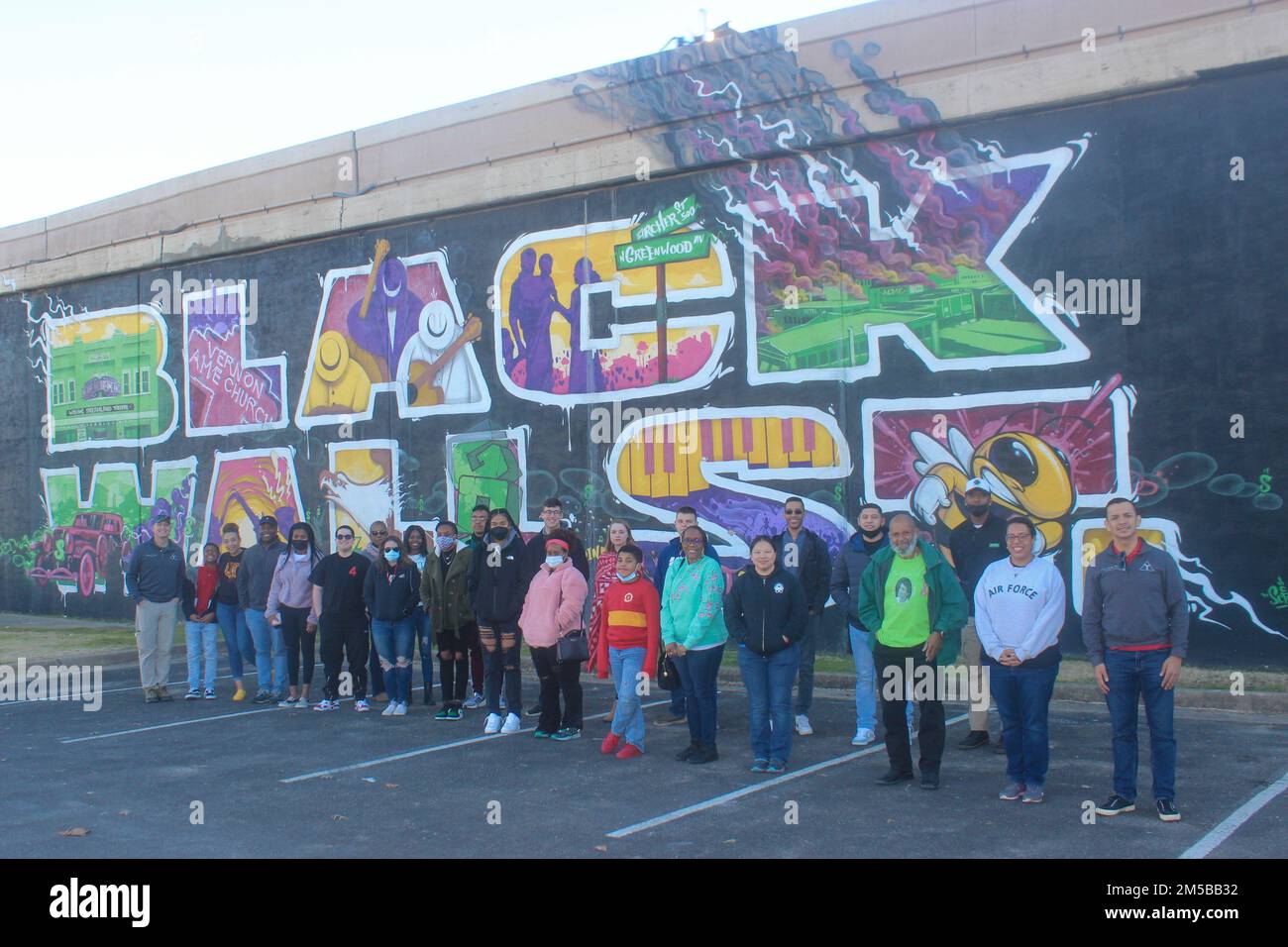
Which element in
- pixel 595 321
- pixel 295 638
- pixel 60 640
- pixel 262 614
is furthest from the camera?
pixel 60 640

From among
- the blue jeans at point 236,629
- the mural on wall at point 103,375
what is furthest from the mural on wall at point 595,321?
the mural on wall at point 103,375

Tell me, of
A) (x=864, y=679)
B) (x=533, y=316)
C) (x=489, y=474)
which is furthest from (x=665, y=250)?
(x=864, y=679)

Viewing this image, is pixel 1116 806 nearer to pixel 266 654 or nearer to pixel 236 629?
pixel 266 654

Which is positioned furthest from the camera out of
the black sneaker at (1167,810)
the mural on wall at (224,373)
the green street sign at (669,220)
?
the mural on wall at (224,373)

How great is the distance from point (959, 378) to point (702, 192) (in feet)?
14.7

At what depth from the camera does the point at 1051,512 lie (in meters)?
13.8

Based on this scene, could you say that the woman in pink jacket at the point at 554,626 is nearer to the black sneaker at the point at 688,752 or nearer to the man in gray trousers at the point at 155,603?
the black sneaker at the point at 688,752

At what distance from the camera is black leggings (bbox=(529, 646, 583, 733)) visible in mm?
10633

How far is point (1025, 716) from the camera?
8062 millimetres

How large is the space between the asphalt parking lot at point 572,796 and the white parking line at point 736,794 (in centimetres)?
3

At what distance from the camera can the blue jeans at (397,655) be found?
40.8 ft

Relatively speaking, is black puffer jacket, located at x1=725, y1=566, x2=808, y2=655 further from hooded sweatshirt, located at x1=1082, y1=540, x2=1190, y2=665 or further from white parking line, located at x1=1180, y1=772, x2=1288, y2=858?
white parking line, located at x1=1180, y1=772, x2=1288, y2=858

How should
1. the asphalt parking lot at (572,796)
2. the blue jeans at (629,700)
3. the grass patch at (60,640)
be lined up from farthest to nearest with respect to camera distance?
the grass patch at (60,640) → the blue jeans at (629,700) → the asphalt parking lot at (572,796)

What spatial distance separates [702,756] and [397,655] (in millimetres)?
4026
